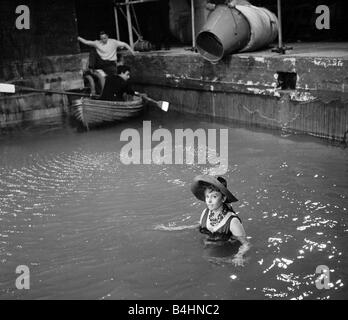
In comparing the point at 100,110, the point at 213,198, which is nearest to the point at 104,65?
the point at 100,110

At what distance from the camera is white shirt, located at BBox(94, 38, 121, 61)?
44.8ft

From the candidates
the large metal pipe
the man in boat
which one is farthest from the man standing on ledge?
the large metal pipe

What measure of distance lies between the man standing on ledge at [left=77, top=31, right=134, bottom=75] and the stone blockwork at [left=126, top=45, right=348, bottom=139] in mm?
1122

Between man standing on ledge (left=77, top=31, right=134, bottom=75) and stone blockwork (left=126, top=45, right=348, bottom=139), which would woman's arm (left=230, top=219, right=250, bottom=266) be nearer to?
stone blockwork (left=126, top=45, right=348, bottom=139)

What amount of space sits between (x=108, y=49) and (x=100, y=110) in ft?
10.7

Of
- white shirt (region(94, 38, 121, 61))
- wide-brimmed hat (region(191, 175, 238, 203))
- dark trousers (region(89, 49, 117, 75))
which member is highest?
white shirt (region(94, 38, 121, 61))

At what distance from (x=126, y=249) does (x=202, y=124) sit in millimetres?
6249

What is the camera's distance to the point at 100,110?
11.2 metres

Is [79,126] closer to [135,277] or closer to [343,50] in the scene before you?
[343,50]

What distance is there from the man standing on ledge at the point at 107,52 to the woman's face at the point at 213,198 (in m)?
9.62

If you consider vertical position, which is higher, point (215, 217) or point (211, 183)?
point (211, 183)

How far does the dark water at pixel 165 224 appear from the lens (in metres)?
4.57

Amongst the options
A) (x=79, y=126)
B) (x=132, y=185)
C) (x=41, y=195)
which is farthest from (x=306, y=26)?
(x=41, y=195)

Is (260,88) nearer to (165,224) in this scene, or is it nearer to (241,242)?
(165,224)
